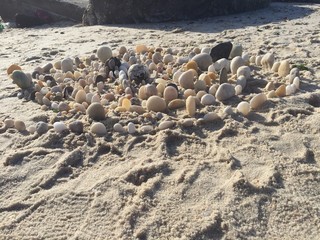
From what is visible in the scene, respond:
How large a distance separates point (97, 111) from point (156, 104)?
1.23 feet

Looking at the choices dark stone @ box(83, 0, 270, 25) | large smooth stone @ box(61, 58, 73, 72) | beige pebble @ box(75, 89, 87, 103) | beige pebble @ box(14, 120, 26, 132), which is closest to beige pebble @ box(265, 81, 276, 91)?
beige pebble @ box(75, 89, 87, 103)

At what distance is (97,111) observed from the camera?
282 centimetres

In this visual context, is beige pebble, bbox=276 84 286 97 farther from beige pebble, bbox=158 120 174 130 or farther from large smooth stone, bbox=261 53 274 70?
beige pebble, bbox=158 120 174 130

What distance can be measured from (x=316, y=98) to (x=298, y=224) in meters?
1.20

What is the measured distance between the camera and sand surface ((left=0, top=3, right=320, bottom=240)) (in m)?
1.92

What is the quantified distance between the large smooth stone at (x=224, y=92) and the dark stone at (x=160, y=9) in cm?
371

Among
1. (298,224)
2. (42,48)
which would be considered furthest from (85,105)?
(42,48)

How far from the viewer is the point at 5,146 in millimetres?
2656

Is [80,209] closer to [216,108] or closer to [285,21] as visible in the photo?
[216,108]

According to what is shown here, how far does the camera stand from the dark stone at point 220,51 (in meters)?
3.74

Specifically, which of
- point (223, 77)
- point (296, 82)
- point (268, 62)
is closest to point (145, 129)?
point (223, 77)

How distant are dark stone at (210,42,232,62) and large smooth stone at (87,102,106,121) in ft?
4.22

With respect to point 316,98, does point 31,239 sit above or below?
below

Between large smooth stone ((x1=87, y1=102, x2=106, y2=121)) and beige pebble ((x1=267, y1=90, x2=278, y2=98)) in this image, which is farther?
beige pebble ((x1=267, y1=90, x2=278, y2=98))
